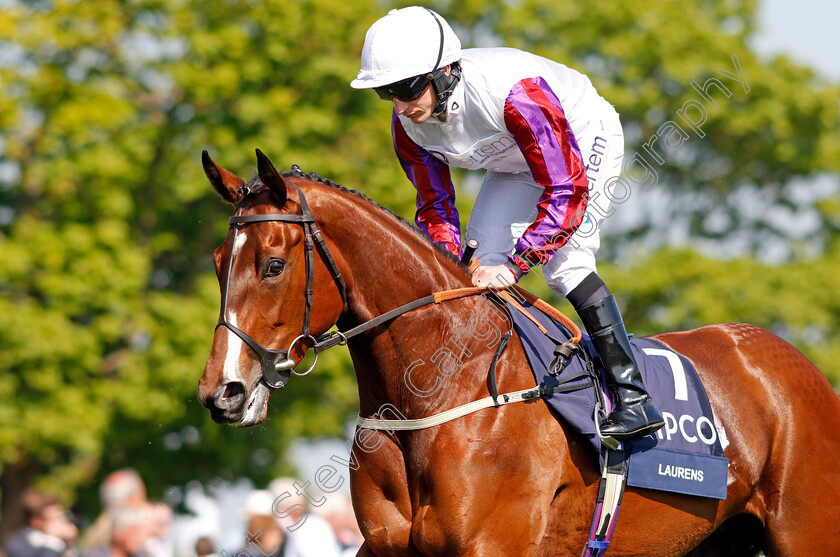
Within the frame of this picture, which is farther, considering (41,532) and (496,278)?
(41,532)

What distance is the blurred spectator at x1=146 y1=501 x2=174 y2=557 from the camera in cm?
772

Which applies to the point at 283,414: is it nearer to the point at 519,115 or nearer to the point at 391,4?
the point at 391,4

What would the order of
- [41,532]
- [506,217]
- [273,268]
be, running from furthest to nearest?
[41,532]
[506,217]
[273,268]

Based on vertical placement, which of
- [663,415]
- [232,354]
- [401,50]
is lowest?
[663,415]

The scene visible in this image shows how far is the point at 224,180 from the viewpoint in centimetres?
413

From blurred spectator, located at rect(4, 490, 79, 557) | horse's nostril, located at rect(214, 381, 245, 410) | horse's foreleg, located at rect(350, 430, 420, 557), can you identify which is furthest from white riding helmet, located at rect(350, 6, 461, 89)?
blurred spectator, located at rect(4, 490, 79, 557)

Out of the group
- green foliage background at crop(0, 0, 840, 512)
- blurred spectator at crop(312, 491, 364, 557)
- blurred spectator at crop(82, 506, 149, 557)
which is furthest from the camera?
green foliage background at crop(0, 0, 840, 512)

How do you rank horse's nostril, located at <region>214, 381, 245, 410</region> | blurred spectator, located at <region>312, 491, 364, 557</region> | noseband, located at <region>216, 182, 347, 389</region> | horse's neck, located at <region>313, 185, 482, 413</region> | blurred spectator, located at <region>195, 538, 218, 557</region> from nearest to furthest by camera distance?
horse's nostril, located at <region>214, 381, 245, 410</region> → noseband, located at <region>216, 182, 347, 389</region> → horse's neck, located at <region>313, 185, 482, 413</region> → blurred spectator, located at <region>195, 538, 218, 557</region> → blurred spectator, located at <region>312, 491, 364, 557</region>

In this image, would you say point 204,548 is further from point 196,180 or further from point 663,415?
point 196,180

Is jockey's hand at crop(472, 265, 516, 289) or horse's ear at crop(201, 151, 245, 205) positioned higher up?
horse's ear at crop(201, 151, 245, 205)

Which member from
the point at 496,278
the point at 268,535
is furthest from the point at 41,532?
the point at 496,278

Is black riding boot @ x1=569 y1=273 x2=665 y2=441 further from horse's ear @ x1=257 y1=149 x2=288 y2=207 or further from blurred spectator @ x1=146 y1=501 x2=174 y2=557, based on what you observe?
blurred spectator @ x1=146 y1=501 x2=174 y2=557

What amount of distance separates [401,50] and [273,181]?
2.67 feet

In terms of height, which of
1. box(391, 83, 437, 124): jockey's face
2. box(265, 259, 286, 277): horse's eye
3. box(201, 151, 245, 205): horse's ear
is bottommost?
box(265, 259, 286, 277): horse's eye
